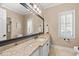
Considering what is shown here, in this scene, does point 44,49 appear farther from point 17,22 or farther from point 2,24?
point 2,24

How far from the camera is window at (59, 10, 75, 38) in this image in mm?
1376

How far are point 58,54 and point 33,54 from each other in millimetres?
353

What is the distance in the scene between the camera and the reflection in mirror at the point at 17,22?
4.16ft

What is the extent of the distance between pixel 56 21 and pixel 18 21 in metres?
0.55

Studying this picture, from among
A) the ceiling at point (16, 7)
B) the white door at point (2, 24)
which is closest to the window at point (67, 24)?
the ceiling at point (16, 7)

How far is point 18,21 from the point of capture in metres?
1.45

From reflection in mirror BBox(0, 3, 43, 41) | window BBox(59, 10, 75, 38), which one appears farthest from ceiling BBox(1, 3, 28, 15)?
window BBox(59, 10, 75, 38)

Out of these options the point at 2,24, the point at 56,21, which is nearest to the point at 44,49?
the point at 56,21

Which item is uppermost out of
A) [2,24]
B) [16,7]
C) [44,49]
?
[16,7]

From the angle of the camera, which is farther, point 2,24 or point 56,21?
point 56,21

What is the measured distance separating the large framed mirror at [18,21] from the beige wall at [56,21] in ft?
0.44

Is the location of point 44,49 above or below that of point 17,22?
below

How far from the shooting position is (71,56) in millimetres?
1390

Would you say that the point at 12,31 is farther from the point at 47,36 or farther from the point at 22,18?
the point at 47,36
